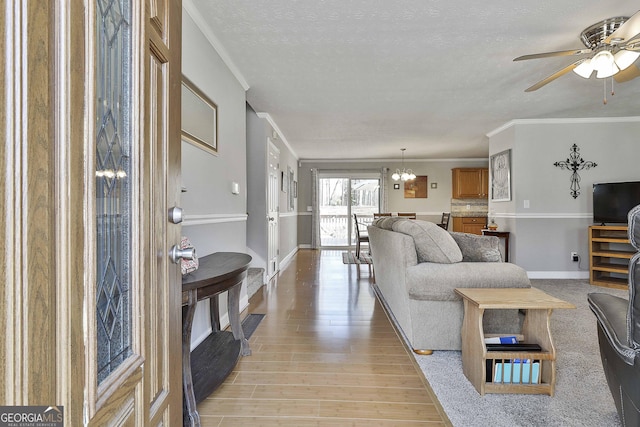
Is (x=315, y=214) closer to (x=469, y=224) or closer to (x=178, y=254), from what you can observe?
(x=469, y=224)

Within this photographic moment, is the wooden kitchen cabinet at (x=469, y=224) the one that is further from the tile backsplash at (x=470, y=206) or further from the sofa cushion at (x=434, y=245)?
the sofa cushion at (x=434, y=245)

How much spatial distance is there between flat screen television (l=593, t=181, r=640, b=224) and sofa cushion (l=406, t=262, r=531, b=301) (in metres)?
3.30

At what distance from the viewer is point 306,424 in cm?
156

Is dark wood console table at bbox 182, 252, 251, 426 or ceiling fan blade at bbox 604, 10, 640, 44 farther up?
ceiling fan blade at bbox 604, 10, 640, 44

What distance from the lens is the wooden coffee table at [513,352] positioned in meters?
1.77

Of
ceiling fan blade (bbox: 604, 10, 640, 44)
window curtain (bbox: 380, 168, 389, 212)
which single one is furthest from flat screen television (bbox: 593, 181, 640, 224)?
window curtain (bbox: 380, 168, 389, 212)

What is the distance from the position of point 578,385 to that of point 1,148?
102 inches

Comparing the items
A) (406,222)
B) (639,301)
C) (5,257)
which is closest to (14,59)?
(5,257)

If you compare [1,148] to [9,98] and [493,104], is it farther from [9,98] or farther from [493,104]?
[493,104]

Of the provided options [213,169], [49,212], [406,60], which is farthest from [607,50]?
[49,212]

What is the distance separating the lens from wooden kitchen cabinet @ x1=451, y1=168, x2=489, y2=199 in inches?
315

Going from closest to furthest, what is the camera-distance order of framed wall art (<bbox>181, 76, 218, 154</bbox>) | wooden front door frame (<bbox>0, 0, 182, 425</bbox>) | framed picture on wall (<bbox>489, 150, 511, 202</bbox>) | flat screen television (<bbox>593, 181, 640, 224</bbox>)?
1. wooden front door frame (<bbox>0, 0, 182, 425</bbox>)
2. framed wall art (<bbox>181, 76, 218, 154</bbox>)
3. flat screen television (<bbox>593, 181, 640, 224</bbox>)
4. framed picture on wall (<bbox>489, 150, 511, 202</bbox>)

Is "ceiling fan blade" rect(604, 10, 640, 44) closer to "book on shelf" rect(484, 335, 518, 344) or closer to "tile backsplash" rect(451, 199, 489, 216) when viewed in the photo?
"book on shelf" rect(484, 335, 518, 344)

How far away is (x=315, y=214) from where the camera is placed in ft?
27.1
